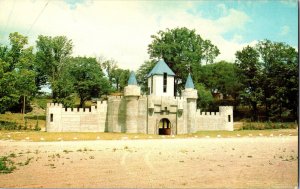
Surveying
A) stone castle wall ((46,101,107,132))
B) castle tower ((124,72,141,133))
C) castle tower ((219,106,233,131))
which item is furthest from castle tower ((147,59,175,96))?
castle tower ((219,106,233,131))

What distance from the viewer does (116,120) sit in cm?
3419

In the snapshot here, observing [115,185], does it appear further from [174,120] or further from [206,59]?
[206,59]

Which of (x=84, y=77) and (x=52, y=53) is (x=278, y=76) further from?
(x=52, y=53)

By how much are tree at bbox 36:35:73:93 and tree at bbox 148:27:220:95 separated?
1461 centimetres

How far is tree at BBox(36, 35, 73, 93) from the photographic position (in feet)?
167

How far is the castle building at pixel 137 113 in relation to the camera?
106ft

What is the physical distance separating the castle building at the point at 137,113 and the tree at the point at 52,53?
719 inches

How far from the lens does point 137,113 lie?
32562 millimetres

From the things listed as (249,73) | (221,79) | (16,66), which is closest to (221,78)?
(221,79)

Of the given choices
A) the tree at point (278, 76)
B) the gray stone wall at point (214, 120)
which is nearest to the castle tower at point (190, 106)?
the gray stone wall at point (214, 120)

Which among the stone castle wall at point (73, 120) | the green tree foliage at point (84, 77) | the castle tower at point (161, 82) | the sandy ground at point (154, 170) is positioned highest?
the green tree foliage at point (84, 77)

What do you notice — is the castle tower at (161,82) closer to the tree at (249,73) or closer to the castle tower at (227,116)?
the castle tower at (227,116)

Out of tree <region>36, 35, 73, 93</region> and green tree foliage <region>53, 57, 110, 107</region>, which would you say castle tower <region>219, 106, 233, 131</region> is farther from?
tree <region>36, 35, 73, 93</region>

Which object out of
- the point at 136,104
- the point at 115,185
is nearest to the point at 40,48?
the point at 136,104
